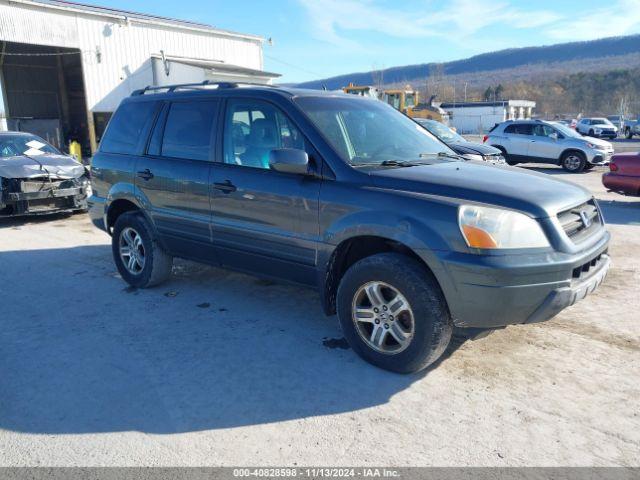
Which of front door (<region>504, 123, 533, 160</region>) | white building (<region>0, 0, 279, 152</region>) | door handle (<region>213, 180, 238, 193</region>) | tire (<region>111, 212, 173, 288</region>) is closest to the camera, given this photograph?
door handle (<region>213, 180, 238, 193</region>)

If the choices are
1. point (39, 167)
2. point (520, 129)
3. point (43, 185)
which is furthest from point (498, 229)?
point (520, 129)

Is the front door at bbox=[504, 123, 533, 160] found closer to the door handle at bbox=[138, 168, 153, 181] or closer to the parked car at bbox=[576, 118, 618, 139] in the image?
the door handle at bbox=[138, 168, 153, 181]

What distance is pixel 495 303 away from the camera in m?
3.15

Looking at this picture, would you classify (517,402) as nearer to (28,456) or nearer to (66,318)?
(28,456)

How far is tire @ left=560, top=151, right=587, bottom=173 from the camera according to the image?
1695 cm

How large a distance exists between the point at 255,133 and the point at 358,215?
1331 millimetres

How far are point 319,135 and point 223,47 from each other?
2671 cm

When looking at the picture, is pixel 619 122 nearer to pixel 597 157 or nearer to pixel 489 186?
pixel 597 157

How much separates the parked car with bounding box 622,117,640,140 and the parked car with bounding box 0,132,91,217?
41108 mm


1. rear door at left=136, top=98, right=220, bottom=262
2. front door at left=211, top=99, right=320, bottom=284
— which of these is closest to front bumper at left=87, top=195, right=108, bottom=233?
rear door at left=136, top=98, right=220, bottom=262

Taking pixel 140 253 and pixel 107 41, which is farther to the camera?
pixel 107 41

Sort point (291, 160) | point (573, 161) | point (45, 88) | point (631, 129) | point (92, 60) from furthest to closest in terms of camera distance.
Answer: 1. point (631, 129)
2. point (45, 88)
3. point (92, 60)
4. point (573, 161)
5. point (291, 160)

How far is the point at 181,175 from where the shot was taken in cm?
481

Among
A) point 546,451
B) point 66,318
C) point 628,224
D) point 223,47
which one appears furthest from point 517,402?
point 223,47
